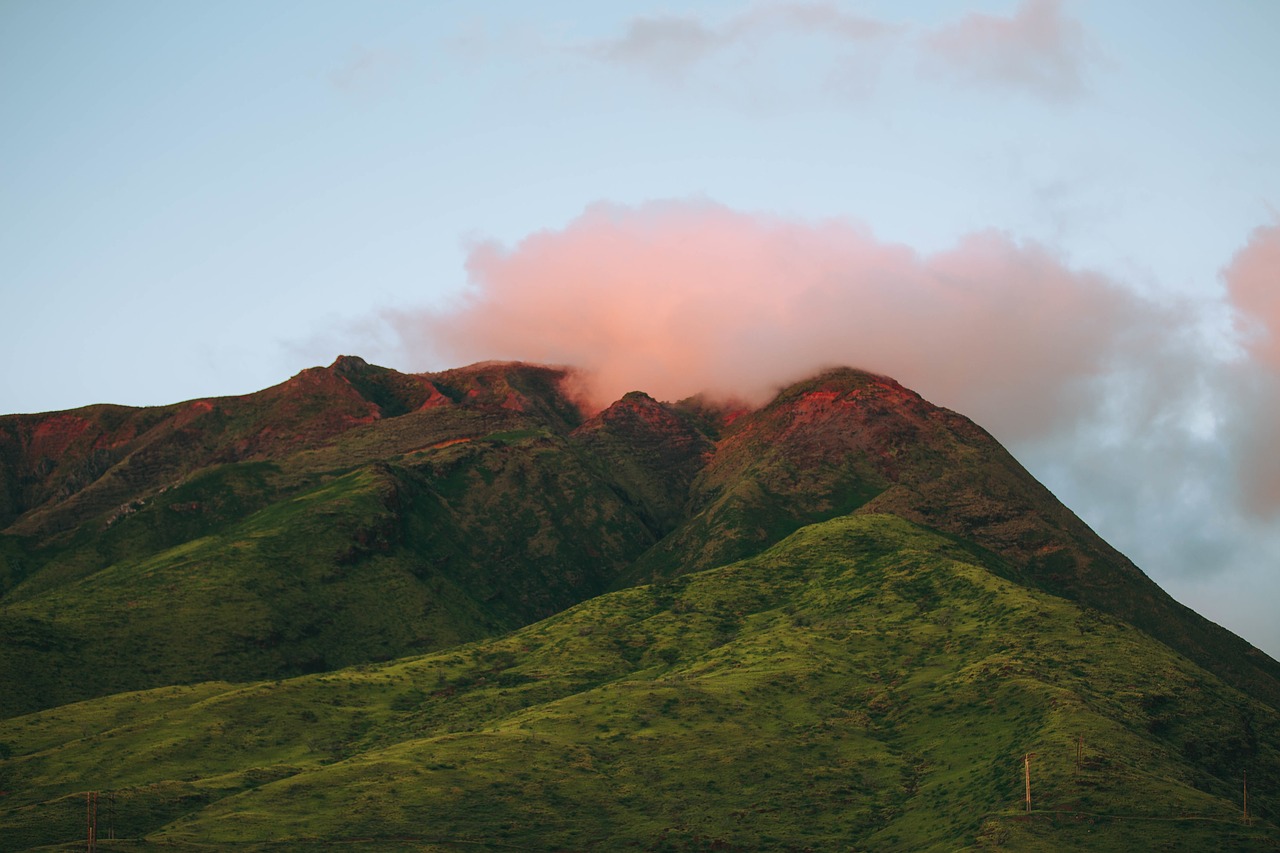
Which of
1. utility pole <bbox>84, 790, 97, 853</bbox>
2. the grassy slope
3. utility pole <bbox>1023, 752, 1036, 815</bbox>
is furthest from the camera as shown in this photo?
the grassy slope

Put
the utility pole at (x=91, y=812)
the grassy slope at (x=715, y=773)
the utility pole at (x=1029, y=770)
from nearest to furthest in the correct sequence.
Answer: the utility pole at (x=1029, y=770) → the utility pole at (x=91, y=812) → the grassy slope at (x=715, y=773)

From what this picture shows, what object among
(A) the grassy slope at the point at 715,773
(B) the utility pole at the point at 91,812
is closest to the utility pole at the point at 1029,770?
(A) the grassy slope at the point at 715,773

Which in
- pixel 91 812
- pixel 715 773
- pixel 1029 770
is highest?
pixel 1029 770

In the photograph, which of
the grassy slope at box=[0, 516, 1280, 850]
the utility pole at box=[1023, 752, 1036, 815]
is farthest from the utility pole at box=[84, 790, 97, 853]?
the utility pole at box=[1023, 752, 1036, 815]

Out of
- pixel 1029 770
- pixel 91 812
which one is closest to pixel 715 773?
pixel 1029 770

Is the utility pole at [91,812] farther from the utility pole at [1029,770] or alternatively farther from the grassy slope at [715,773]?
the utility pole at [1029,770]

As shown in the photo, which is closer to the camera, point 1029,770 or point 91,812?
point 91,812

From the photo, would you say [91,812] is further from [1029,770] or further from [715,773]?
[1029,770]

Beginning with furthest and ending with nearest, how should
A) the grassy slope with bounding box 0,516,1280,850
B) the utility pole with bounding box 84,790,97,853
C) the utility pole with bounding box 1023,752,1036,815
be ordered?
the grassy slope with bounding box 0,516,1280,850, the utility pole with bounding box 84,790,97,853, the utility pole with bounding box 1023,752,1036,815

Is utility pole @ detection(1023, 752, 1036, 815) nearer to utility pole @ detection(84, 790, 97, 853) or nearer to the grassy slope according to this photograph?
the grassy slope

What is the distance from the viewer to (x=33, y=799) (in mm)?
167625

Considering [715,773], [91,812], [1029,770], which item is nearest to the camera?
[91,812]

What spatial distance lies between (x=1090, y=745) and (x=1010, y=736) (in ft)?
46.4

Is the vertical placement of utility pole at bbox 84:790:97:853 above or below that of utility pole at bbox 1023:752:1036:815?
below
